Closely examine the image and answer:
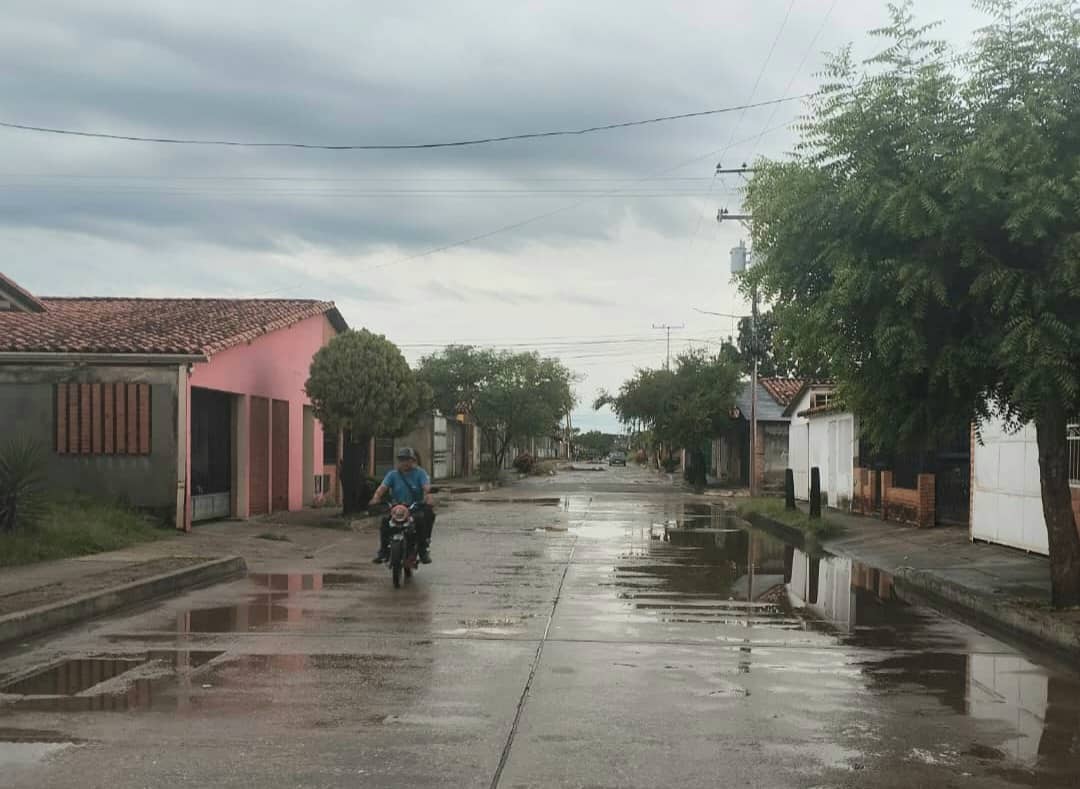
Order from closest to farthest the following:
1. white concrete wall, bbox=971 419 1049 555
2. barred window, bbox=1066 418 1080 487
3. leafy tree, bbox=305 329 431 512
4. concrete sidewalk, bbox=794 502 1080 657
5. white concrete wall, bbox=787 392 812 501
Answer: concrete sidewalk, bbox=794 502 1080 657 → barred window, bbox=1066 418 1080 487 → white concrete wall, bbox=971 419 1049 555 → leafy tree, bbox=305 329 431 512 → white concrete wall, bbox=787 392 812 501

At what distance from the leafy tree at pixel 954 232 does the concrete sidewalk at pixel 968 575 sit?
702 millimetres

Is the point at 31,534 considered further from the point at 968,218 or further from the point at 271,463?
the point at 968,218

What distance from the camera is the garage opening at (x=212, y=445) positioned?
80.8 ft

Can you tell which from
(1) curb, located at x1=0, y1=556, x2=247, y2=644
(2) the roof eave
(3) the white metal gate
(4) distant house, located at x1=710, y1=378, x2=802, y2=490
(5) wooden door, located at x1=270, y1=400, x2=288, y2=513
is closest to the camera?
(1) curb, located at x1=0, y1=556, x2=247, y2=644

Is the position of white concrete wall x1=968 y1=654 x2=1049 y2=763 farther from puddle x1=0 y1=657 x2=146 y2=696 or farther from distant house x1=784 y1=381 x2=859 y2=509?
distant house x1=784 y1=381 x2=859 y2=509

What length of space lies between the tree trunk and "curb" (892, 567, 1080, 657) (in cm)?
41

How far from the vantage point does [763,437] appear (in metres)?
47.9

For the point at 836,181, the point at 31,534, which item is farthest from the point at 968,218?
the point at 31,534

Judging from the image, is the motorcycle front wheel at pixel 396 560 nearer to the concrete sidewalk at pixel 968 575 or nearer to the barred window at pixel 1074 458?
the concrete sidewalk at pixel 968 575

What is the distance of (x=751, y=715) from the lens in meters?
7.07

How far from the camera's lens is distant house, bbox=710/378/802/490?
47469 mm

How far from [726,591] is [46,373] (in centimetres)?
1357

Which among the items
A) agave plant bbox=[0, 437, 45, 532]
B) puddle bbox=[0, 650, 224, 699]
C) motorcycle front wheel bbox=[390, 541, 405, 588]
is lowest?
puddle bbox=[0, 650, 224, 699]

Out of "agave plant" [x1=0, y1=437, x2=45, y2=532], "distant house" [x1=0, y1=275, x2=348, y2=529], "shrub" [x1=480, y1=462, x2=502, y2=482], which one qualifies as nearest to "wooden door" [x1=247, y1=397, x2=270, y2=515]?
"distant house" [x1=0, y1=275, x2=348, y2=529]
